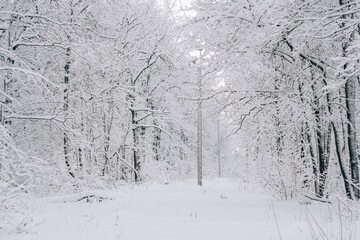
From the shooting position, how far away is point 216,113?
749 centimetres

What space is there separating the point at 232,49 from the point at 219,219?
134 inches

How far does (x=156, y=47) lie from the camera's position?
15664 millimetres

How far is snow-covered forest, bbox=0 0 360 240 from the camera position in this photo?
431 cm

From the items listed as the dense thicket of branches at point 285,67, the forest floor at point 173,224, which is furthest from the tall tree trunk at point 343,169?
the forest floor at point 173,224

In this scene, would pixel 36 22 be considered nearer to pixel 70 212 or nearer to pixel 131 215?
pixel 70 212

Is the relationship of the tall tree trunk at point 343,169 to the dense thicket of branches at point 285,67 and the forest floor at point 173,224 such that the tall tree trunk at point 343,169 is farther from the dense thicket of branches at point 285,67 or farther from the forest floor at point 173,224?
the forest floor at point 173,224

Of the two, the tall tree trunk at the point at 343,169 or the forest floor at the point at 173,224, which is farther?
the tall tree trunk at the point at 343,169

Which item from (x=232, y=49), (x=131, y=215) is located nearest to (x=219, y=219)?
(x=131, y=215)

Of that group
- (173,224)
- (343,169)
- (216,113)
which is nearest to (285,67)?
(216,113)

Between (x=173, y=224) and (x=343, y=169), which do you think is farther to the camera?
(x=343, y=169)

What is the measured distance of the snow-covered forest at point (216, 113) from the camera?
14.1ft

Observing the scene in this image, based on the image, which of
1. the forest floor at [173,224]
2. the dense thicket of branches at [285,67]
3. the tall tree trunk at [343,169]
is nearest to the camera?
the forest floor at [173,224]

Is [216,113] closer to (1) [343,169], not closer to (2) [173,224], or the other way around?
(1) [343,169]

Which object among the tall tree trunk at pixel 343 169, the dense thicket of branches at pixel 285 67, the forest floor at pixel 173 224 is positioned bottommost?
the forest floor at pixel 173 224
